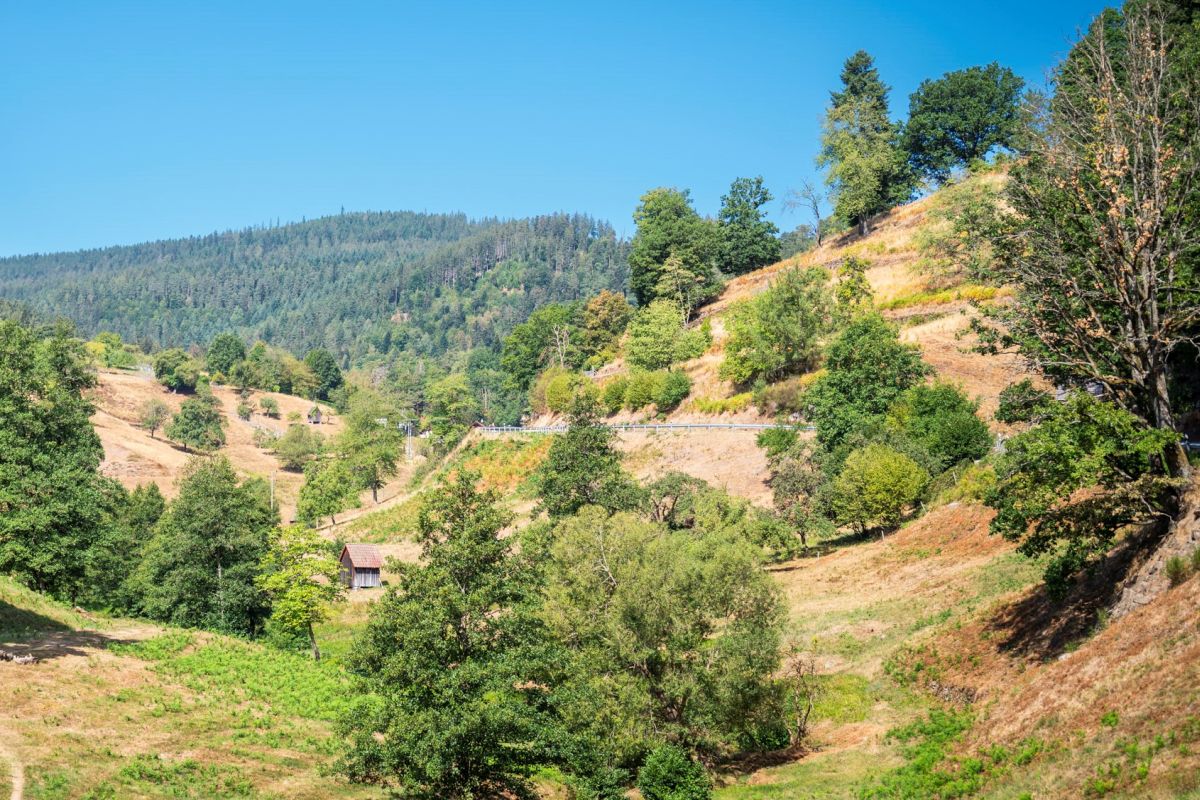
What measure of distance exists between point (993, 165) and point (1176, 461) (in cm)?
8031

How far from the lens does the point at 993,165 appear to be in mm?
99312

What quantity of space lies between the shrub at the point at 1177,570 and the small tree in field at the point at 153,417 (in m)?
166

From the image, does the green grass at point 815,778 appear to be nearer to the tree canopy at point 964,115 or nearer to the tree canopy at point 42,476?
the tree canopy at point 42,476

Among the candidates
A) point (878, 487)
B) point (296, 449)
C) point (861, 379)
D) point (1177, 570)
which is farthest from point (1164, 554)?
point (296, 449)

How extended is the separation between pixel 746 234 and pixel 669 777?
100m

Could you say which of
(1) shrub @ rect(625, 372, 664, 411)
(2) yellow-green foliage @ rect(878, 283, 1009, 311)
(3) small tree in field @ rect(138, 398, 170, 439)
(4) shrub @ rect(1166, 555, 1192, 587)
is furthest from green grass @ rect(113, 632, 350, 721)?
(3) small tree in field @ rect(138, 398, 170, 439)

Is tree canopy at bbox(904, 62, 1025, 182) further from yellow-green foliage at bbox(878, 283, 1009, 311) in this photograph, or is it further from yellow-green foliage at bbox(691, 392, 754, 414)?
yellow-green foliage at bbox(691, 392, 754, 414)

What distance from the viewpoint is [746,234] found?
4906 inches

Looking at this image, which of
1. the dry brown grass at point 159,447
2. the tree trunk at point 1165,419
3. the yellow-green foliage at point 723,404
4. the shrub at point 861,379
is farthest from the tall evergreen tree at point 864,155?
the tree trunk at point 1165,419

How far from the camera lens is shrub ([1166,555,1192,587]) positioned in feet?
82.9

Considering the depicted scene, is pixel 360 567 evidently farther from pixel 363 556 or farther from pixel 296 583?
pixel 296 583

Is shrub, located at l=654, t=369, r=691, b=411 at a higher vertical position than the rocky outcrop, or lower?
higher

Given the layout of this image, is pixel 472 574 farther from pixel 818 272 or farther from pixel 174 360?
pixel 174 360

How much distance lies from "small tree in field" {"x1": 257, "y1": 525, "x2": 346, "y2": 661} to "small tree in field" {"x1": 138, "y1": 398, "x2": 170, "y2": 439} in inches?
4774
